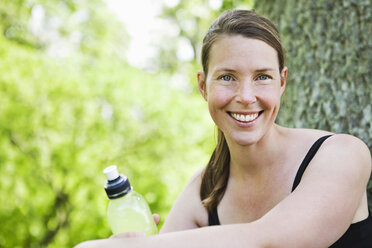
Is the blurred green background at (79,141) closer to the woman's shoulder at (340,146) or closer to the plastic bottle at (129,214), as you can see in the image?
the woman's shoulder at (340,146)

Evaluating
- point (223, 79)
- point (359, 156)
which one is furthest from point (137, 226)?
point (359, 156)

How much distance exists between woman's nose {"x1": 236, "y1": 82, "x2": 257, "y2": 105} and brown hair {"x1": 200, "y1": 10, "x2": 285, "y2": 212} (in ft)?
0.72

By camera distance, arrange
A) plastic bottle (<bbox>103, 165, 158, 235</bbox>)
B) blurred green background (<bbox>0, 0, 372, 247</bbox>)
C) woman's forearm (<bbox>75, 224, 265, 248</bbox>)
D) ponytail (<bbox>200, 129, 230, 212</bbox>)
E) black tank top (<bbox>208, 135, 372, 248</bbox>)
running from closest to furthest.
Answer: woman's forearm (<bbox>75, 224, 265, 248</bbox>) < plastic bottle (<bbox>103, 165, 158, 235</bbox>) < black tank top (<bbox>208, 135, 372, 248</bbox>) < ponytail (<bbox>200, 129, 230, 212</bbox>) < blurred green background (<bbox>0, 0, 372, 247</bbox>)

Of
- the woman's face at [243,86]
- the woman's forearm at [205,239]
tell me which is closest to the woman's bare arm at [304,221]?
the woman's forearm at [205,239]

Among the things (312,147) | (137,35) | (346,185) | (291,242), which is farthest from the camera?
(137,35)

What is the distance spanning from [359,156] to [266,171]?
0.50 meters

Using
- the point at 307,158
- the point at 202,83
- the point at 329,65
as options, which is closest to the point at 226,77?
the point at 202,83

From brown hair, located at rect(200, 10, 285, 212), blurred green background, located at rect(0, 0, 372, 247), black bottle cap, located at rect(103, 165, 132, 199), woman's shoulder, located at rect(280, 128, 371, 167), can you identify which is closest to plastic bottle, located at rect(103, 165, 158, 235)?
black bottle cap, located at rect(103, 165, 132, 199)

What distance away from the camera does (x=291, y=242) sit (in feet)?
5.35

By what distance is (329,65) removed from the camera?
2840mm

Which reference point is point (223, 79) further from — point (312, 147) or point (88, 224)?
point (88, 224)

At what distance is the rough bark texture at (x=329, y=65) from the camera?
270cm

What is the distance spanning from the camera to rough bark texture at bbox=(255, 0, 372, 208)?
2.70 meters

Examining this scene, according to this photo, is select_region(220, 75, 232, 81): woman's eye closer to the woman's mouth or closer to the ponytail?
the woman's mouth
